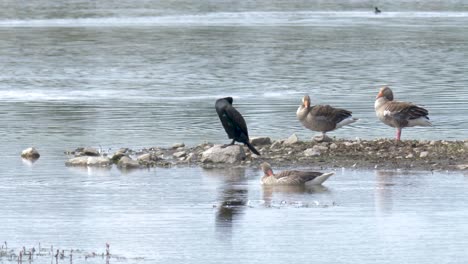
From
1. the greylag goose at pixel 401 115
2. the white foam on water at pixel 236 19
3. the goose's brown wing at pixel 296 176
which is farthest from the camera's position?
the white foam on water at pixel 236 19

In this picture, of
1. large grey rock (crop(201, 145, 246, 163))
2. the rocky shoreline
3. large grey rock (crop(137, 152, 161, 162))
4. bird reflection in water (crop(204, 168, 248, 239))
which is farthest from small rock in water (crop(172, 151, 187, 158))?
bird reflection in water (crop(204, 168, 248, 239))

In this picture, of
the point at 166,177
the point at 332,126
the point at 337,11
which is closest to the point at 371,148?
the point at 332,126

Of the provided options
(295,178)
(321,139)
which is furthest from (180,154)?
(295,178)

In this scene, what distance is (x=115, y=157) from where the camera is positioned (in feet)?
78.6

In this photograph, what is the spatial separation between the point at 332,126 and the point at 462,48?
109 feet

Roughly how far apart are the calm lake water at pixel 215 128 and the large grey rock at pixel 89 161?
459mm

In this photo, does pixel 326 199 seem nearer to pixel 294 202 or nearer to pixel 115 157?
pixel 294 202

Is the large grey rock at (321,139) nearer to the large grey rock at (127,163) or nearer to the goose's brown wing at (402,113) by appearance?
the goose's brown wing at (402,113)

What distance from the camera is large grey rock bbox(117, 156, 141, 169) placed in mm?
23453

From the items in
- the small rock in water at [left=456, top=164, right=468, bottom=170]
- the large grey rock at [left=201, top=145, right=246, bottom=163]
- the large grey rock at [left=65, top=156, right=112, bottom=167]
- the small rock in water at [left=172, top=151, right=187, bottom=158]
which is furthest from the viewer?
the small rock in water at [left=172, top=151, right=187, bottom=158]

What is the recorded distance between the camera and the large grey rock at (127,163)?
76.9 ft

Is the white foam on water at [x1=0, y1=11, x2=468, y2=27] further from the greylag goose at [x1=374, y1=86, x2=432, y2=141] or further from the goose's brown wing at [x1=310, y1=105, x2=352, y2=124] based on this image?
the greylag goose at [x1=374, y1=86, x2=432, y2=141]

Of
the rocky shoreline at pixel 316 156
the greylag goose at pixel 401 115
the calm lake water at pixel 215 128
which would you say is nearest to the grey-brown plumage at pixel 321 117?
the rocky shoreline at pixel 316 156

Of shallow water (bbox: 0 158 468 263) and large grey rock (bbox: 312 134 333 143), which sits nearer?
shallow water (bbox: 0 158 468 263)
